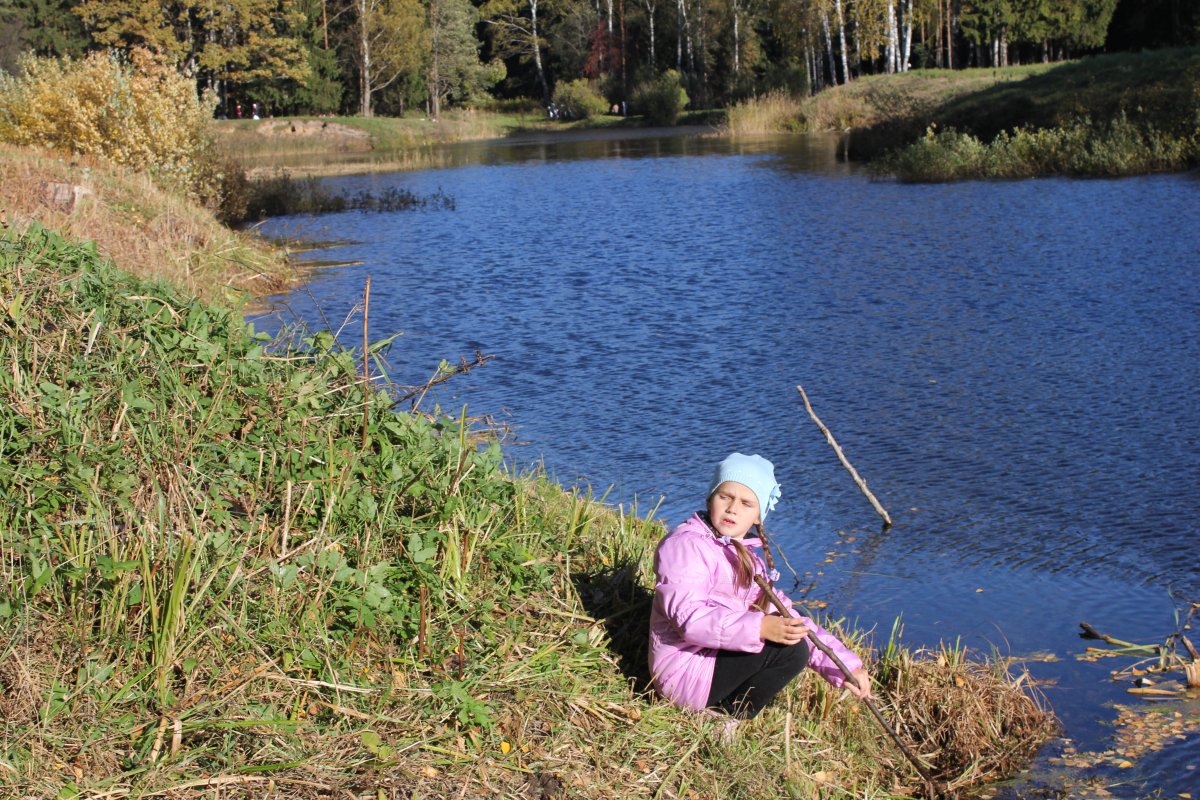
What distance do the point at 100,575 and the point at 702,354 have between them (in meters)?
8.43

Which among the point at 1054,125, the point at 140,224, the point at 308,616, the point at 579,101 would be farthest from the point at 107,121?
the point at 579,101

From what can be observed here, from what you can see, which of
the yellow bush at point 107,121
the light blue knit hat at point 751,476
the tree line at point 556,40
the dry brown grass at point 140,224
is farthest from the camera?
the tree line at point 556,40

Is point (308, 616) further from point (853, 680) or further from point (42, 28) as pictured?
point (42, 28)

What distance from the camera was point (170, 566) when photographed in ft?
13.0

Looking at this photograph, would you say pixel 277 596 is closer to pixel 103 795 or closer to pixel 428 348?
pixel 103 795

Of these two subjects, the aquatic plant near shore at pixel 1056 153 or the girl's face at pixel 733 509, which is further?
the aquatic plant near shore at pixel 1056 153

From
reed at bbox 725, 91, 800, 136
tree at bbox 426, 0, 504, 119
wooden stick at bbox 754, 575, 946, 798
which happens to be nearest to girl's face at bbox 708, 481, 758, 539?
wooden stick at bbox 754, 575, 946, 798

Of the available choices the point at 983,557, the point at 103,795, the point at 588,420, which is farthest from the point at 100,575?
the point at 588,420

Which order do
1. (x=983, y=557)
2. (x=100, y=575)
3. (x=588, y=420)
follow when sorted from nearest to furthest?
(x=100, y=575) < (x=983, y=557) < (x=588, y=420)

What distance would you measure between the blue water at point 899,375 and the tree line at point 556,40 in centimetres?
3190

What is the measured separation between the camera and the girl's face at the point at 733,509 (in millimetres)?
4078

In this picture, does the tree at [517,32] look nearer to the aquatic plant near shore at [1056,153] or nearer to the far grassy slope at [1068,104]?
the far grassy slope at [1068,104]

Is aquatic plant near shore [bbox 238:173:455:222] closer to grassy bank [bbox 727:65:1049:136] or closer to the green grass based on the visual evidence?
the green grass

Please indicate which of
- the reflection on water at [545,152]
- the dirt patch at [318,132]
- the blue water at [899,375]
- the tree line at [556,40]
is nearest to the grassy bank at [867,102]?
the reflection on water at [545,152]
